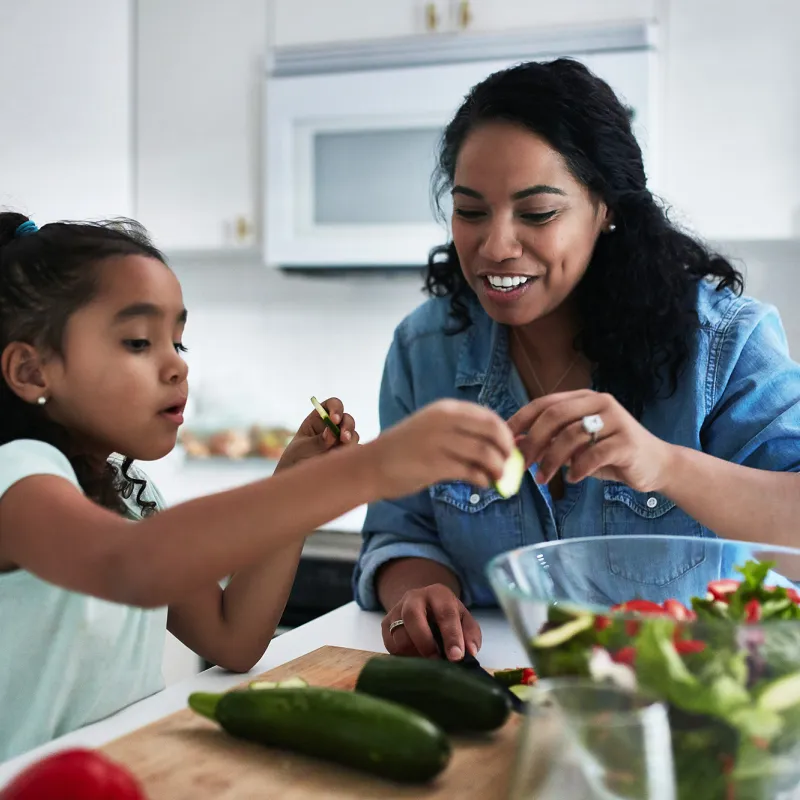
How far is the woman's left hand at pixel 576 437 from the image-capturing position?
1022 millimetres

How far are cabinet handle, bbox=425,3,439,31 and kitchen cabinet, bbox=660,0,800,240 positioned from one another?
0.63 meters

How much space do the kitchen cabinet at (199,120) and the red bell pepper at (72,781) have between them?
2.58 meters

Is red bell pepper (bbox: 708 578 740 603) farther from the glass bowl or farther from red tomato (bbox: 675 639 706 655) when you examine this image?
red tomato (bbox: 675 639 706 655)

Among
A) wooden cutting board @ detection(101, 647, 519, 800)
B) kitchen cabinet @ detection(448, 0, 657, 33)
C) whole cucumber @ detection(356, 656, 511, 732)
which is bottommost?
wooden cutting board @ detection(101, 647, 519, 800)

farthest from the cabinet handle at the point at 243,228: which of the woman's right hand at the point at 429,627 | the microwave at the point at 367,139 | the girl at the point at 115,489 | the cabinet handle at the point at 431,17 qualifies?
the woman's right hand at the point at 429,627

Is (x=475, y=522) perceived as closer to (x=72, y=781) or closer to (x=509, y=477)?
(x=509, y=477)

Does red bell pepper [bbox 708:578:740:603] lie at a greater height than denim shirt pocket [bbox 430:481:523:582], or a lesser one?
greater

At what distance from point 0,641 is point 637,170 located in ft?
3.53

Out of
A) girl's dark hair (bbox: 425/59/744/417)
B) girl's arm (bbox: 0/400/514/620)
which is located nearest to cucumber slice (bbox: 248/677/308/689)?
girl's arm (bbox: 0/400/514/620)

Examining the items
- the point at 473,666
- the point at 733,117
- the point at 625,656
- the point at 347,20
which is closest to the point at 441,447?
the point at 625,656

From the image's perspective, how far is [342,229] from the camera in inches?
112

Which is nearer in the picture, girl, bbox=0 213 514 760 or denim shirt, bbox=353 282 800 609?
girl, bbox=0 213 514 760

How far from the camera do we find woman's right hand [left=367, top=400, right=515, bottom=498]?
79 cm

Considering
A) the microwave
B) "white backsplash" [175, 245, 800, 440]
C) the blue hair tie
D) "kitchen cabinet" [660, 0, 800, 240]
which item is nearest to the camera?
the blue hair tie
